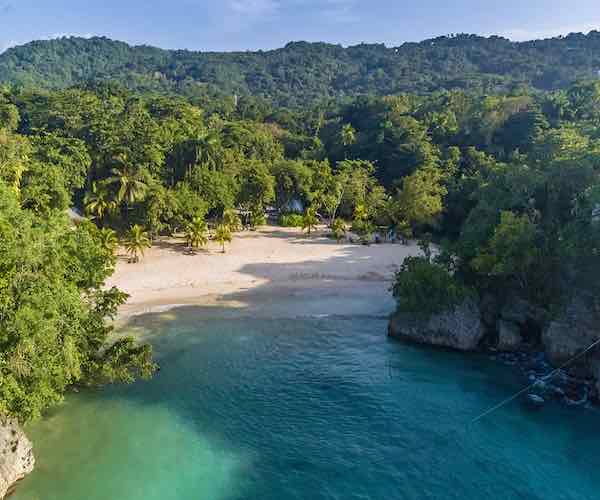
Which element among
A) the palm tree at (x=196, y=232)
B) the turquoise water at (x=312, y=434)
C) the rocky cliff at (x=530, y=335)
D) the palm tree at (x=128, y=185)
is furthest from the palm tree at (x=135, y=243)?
the rocky cliff at (x=530, y=335)

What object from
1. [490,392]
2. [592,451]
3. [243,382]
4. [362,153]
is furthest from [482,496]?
[362,153]

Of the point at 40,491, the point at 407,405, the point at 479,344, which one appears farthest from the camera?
the point at 479,344

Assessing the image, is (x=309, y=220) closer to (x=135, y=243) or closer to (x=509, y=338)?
(x=135, y=243)

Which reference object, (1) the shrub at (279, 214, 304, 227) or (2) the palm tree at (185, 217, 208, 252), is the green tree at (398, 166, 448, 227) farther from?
(2) the palm tree at (185, 217, 208, 252)

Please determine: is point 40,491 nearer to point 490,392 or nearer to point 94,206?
point 490,392

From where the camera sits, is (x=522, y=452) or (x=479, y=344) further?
(x=479, y=344)

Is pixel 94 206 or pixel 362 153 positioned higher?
pixel 362 153
